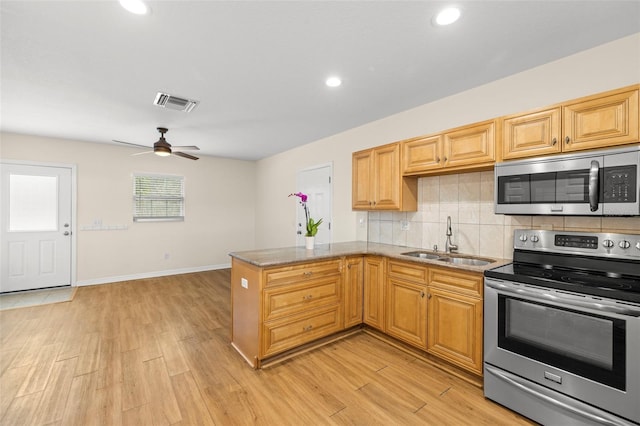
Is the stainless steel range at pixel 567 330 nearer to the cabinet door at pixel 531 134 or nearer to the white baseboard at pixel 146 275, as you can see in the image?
the cabinet door at pixel 531 134

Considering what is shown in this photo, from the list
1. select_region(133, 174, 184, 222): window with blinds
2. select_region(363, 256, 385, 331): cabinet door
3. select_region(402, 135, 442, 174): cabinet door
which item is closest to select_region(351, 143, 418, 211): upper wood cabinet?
select_region(402, 135, 442, 174): cabinet door

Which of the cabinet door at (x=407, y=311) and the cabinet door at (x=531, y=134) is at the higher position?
the cabinet door at (x=531, y=134)

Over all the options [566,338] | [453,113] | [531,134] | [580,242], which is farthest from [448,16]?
[566,338]

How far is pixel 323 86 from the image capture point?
108 inches

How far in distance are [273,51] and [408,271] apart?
221 cm

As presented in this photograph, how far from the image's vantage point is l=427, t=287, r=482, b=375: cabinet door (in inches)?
84.5

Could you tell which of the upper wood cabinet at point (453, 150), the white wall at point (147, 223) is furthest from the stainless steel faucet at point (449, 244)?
the white wall at point (147, 223)

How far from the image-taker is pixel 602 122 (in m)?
1.81

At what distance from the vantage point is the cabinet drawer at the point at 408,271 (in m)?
2.52

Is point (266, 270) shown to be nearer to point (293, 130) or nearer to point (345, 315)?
point (345, 315)

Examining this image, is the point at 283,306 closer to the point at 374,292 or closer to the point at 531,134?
the point at 374,292

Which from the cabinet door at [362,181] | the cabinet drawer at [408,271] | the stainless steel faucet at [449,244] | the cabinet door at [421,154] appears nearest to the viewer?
the cabinet drawer at [408,271]

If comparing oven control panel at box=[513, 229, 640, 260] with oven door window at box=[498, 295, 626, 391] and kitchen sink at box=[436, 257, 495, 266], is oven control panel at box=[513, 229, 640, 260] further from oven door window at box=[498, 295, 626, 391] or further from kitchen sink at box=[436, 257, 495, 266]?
oven door window at box=[498, 295, 626, 391]

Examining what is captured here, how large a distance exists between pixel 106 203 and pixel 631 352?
6.71m
